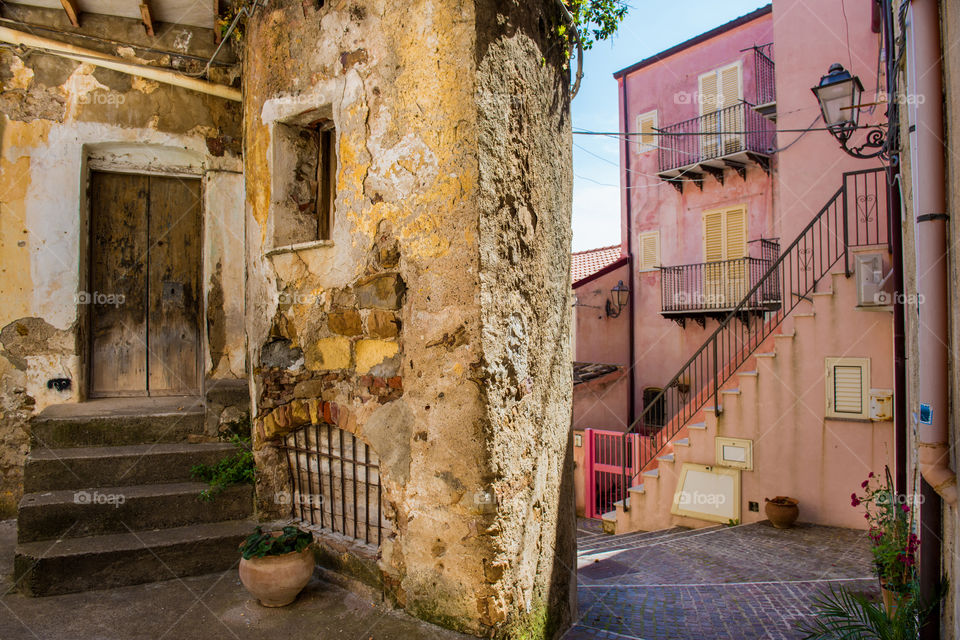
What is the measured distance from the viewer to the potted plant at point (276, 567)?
13.0ft

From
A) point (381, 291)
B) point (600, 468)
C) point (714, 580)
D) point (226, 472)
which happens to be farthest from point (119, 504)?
point (600, 468)

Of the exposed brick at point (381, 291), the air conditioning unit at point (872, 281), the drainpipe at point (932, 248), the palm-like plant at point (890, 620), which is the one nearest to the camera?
the drainpipe at point (932, 248)

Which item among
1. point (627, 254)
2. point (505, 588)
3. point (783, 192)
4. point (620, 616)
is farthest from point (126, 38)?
point (627, 254)

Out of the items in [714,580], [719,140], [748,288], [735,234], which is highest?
[719,140]

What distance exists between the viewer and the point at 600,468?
38.7ft

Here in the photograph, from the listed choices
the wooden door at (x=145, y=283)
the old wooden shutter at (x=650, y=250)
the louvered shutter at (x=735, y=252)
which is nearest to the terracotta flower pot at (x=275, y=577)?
the wooden door at (x=145, y=283)

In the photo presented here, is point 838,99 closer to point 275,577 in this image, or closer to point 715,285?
point 275,577

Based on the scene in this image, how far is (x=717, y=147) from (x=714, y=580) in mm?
→ 11520

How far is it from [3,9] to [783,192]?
438 inches

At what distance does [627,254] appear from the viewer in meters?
16.8

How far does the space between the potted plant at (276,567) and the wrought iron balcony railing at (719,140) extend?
1243 cm

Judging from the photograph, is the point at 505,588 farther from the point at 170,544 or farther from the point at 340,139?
the point at 340,139

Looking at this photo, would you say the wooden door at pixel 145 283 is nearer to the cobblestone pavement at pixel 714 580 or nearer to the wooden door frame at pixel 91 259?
the wooden door frame at pixel 91 259

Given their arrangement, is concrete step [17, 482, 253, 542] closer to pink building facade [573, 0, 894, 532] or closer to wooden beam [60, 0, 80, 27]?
wooden beam [60, 0, 80, 27]
